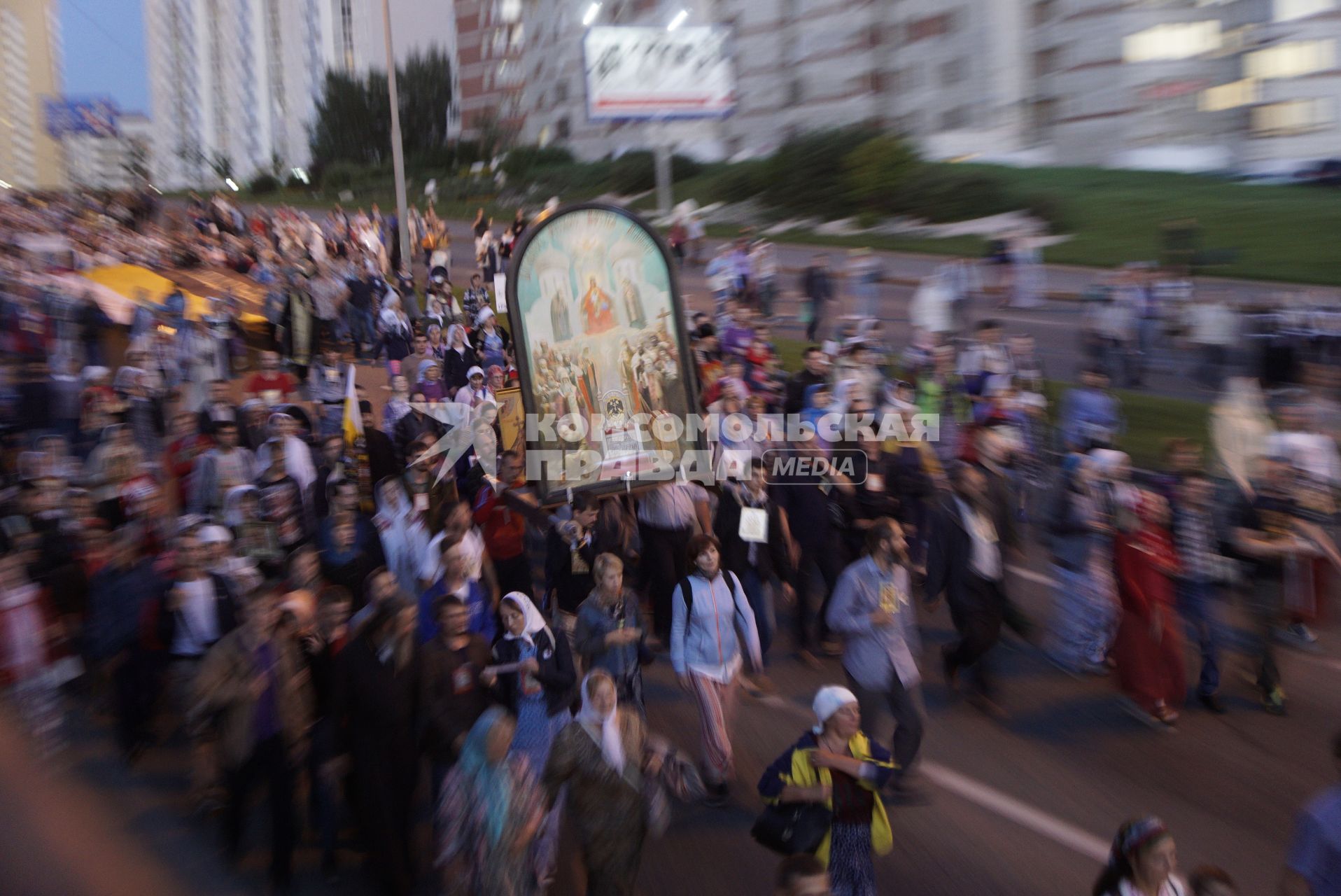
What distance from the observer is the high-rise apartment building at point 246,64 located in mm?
124688

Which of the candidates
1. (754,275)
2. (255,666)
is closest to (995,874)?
(255,666)

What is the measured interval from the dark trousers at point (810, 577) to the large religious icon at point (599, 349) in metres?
1.25

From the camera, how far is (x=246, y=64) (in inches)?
5428

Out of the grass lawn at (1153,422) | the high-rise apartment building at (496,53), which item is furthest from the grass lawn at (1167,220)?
the high-rise apartment building at (496,53)

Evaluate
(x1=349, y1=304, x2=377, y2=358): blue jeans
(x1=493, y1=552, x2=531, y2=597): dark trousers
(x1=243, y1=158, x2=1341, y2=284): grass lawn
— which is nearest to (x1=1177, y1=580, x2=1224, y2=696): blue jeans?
(x1=493, y1=552, x2=531, y2=597): dark trousers

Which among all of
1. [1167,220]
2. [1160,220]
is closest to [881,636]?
[1160,220]

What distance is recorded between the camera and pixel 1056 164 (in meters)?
48.7

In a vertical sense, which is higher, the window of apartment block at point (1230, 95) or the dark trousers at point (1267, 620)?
the window of apartment block at point (1230, 95)

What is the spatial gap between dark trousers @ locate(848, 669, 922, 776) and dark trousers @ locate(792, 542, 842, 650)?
2.17m

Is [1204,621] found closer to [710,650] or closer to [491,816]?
[710,650]

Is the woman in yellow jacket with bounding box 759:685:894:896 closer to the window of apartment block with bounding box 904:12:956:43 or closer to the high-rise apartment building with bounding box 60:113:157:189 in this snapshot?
the high-rise apartment building with bounding box 60:113:157:189

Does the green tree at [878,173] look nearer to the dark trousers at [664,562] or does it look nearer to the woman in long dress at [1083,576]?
the woman in long dress at [1083,576]

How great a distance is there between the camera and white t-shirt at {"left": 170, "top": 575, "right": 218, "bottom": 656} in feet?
22.6

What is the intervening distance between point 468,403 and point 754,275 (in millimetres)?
12361
